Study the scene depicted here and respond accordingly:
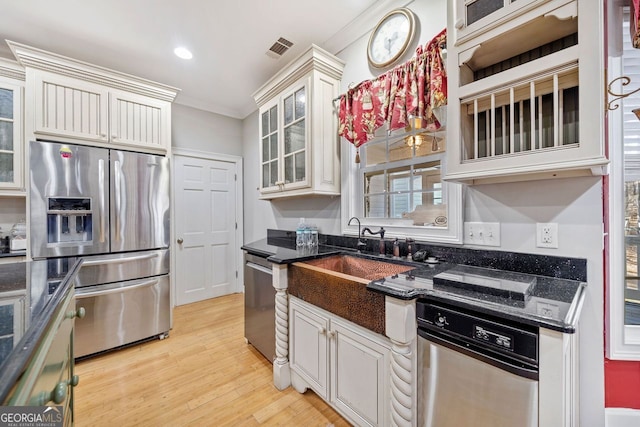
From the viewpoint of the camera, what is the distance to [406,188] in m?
2.06

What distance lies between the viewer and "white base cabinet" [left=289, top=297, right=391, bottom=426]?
4.29ft

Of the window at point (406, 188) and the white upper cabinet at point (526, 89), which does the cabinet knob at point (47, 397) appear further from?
the window at point (406, 188)

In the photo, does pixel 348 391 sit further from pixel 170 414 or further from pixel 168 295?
pixel 168 295

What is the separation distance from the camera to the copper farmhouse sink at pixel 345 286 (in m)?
1.30

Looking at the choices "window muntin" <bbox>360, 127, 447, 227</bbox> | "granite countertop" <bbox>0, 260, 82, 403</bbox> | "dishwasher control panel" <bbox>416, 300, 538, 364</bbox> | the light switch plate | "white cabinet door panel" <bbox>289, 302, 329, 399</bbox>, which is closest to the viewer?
"granite countertop" <bbox>0, 260, 82, 403</bbox>

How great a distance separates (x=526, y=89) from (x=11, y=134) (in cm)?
383

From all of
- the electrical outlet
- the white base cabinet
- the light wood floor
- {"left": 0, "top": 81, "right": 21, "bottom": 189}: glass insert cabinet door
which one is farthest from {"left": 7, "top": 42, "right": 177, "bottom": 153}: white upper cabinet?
the electrical outlet

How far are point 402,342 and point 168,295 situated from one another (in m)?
2.48

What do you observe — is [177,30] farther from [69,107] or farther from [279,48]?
[69,107]

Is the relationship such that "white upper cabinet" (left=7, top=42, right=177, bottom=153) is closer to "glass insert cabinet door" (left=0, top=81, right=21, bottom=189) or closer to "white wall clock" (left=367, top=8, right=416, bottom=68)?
"glass insert cabinet door" (left=0, top=81, right=21, bottom=189)

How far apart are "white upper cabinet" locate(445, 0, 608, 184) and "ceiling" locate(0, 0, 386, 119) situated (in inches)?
40.2

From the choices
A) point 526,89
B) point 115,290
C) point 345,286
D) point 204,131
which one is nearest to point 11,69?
point 204,131

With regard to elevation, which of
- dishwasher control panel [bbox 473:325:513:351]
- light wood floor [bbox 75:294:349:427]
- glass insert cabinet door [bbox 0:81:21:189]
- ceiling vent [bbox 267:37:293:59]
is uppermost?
ceiling vent [bbox 267:37:293:59]

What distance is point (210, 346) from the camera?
252cm
